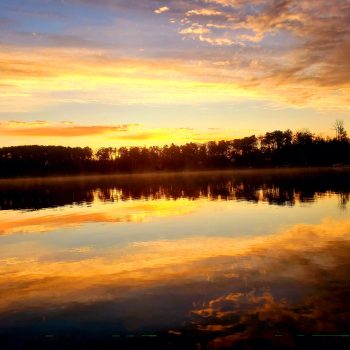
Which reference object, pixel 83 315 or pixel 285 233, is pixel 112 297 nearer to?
pixel 83 315

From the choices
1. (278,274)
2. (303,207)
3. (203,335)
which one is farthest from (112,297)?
(303,207)

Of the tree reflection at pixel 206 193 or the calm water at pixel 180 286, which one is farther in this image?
the tree reflection at pixel 206 193

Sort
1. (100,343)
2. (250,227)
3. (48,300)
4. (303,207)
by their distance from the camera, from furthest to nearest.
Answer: (303,207), (250,227), (48,300), (100,343)

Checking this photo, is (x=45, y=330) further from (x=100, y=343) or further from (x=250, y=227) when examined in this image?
(x=250, y=227)

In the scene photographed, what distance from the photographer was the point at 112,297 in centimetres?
1605

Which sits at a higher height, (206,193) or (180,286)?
(180,286)

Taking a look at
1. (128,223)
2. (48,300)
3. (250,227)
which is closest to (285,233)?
(250,227)

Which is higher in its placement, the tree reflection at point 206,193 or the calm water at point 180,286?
the calm water at point 180,286

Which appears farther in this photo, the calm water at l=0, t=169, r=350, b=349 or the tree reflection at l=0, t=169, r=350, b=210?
the tree reflection at l=0, t=169, r=350, b=210

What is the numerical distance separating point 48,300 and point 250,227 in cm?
1881

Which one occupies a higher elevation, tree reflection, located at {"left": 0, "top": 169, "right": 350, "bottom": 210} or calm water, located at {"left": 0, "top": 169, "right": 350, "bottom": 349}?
calm water, located at {"left": 0, "top": 169, "right": 350, "bottom": 349}

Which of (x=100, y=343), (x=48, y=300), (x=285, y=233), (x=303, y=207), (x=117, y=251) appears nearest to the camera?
(x=100, y=343)

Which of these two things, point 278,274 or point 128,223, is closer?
point 278,274

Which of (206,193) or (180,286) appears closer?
(180,286)
